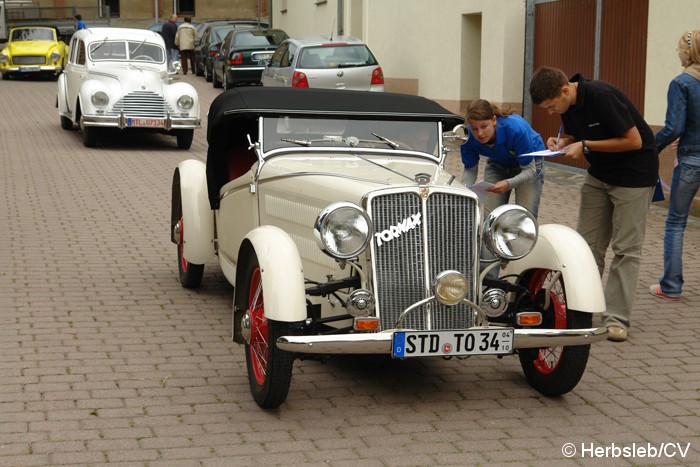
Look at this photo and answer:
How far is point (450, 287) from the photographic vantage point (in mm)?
5441

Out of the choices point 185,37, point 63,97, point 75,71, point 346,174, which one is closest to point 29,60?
point 185,37

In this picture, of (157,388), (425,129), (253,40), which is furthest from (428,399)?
(253,40)

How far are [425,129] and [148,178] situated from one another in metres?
8.30

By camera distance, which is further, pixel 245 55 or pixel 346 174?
pixel 245 55

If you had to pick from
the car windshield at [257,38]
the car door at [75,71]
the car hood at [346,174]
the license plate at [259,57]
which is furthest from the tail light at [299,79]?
the car hood at [346,174]

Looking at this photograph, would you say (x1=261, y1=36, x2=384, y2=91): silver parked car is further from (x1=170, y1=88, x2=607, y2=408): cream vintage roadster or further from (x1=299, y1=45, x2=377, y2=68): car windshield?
(x1=170, y1=88, x2=607, y2=408): cream vintage roadster

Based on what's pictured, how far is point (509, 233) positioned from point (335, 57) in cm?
1523

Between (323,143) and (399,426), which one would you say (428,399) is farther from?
(323,143)

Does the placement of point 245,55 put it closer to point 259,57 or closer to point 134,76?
point 259,57

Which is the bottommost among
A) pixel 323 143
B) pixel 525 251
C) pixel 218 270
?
pixel 218 270

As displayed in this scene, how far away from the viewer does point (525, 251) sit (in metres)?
5.63

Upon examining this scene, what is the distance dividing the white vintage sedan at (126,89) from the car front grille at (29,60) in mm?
14770

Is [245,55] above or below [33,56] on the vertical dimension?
above

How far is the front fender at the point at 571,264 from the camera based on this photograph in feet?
18.6
